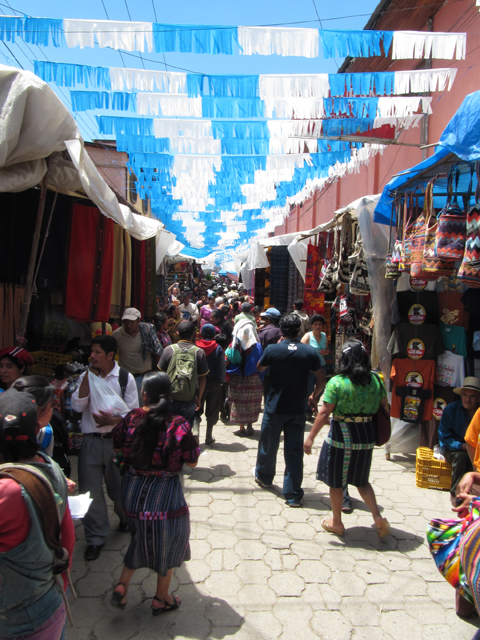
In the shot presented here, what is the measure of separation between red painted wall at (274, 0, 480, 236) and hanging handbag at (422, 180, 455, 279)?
186cm

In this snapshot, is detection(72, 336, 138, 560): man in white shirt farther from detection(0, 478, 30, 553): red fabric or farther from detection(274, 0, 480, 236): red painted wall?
detection(274, 0, 480, 236): red painted wall

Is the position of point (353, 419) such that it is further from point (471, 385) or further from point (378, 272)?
point (378, 272)

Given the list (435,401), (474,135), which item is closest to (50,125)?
(474,135)

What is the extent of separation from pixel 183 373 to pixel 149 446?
186 cm

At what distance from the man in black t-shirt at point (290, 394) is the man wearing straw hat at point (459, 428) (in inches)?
53.8

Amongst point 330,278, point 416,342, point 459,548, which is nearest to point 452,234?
point 459,548

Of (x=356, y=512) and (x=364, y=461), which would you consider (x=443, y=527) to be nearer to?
(x=364, y=461)

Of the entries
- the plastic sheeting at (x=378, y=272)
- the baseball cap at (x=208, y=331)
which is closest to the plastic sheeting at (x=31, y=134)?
the baseball cap at (x=208, y=331)

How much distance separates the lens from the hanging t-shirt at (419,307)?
4910 millimetres

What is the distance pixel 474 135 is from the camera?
8.15 feet

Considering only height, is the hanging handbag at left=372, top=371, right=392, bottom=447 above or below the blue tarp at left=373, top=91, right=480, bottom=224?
below

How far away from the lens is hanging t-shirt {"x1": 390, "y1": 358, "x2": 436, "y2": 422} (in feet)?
16.0

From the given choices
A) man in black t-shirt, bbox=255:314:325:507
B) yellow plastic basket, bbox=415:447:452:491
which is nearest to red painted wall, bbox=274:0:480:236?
man in black t-shirt, bbox=255:314:325:507

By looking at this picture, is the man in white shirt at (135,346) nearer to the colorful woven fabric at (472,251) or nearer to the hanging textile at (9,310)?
the hanging textile at (9,310)
